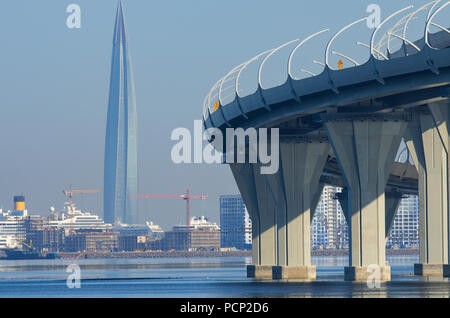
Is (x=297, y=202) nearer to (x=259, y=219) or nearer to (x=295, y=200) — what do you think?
(x=295, y=200)

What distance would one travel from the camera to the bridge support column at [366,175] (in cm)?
7500

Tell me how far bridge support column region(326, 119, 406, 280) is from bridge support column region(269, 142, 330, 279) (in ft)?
48.7

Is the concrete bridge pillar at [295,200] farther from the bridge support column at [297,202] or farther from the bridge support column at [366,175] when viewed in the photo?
the bridge support column at [366,175]

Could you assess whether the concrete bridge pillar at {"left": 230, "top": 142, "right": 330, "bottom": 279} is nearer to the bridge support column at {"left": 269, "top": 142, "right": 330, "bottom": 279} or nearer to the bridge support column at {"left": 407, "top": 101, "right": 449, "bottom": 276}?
the bridge support column at {"left": 269, "top": 142, "right": 330, "bottom": 279}

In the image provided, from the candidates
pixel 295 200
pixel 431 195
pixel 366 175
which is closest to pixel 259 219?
pixel 295 200

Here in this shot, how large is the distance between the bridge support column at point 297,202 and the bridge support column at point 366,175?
48.7 feet

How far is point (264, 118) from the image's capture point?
292 feet

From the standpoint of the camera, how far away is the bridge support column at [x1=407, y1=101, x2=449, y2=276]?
80812 millimetres

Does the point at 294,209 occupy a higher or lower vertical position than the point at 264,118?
lower

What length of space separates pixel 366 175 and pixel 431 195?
8.19 metres

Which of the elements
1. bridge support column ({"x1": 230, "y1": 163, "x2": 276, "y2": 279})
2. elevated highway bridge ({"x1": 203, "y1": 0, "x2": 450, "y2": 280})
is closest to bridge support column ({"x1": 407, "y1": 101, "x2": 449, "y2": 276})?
elevated highway bridge ({"x1": 203, "y1": 0, "x2": 450, "y2": 280})

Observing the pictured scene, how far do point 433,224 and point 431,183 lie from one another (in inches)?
116
